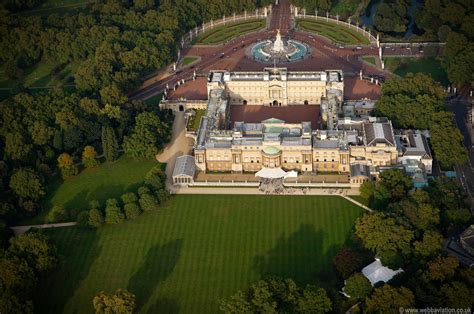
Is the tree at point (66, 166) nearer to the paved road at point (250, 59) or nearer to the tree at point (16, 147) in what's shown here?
the tree at point (16, 147)

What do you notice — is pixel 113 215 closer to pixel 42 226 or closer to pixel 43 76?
pixel 42 226

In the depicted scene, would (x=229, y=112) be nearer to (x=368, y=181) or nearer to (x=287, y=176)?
(x=287, y=176)

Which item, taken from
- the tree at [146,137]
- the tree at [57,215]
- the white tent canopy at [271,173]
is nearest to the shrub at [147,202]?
the tree at [57,215]

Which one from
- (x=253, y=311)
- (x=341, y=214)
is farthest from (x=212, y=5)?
(x=253, y=311)

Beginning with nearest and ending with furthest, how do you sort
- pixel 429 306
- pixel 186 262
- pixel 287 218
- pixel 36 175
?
pixel 429 306
pixel 186 262
pixel 287 218
pixel 36 175

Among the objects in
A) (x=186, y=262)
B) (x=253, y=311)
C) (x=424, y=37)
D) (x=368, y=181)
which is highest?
(x=424, y=37)
